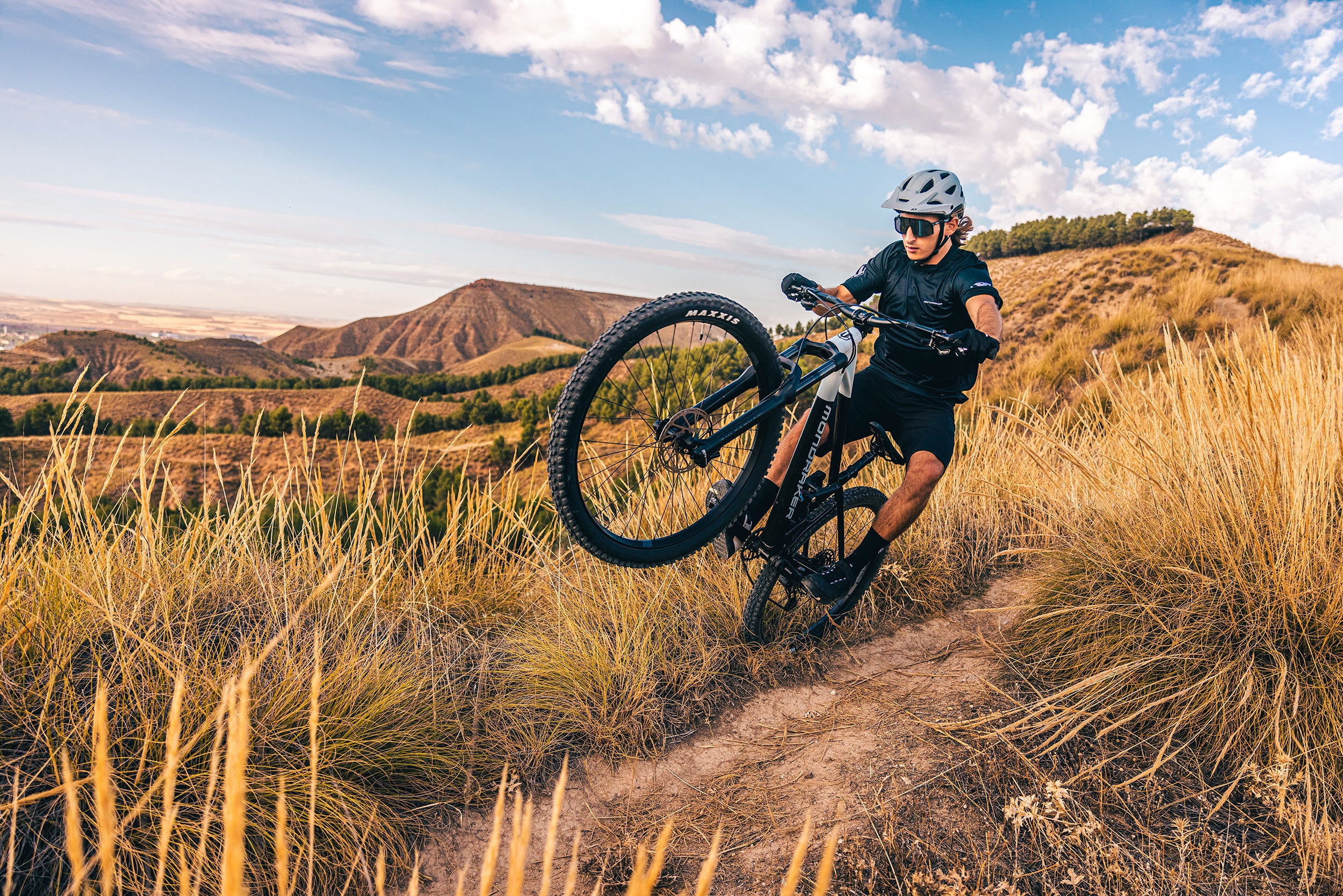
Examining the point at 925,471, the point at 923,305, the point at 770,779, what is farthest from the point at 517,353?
the point at 770,779

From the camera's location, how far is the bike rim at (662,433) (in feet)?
10.2

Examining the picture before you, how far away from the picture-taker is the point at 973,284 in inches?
152

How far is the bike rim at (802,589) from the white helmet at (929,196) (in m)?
1.86

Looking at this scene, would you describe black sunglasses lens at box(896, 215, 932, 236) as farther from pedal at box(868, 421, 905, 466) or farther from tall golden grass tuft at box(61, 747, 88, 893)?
tall golden grass tuft at box(61, 747, 88, 893)

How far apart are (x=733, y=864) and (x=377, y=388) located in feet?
188

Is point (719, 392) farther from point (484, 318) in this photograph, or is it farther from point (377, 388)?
point (484, 318)

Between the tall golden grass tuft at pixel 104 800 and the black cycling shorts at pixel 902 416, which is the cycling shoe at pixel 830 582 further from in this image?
the tall golden grass tuft at pixel 104 800

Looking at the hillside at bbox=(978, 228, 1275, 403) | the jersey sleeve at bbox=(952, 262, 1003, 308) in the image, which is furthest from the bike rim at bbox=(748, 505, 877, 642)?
the hillside at bbox=(978, 228, 1275, 403)

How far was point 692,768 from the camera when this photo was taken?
136 inches

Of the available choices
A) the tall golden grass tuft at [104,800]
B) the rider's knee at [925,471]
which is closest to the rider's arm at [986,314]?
the rider's knee at [925,471]

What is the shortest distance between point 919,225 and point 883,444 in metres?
1.34

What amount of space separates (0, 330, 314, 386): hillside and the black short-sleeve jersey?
7246 centimetres

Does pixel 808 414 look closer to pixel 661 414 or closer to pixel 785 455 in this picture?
pixel 785 455

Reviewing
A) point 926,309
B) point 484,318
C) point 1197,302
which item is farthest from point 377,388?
point 926,309
